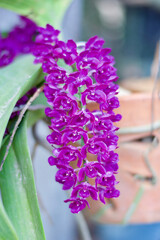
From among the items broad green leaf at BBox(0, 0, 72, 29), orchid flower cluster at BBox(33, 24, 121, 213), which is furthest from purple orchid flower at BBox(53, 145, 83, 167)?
Result: broad green leaf at BBox(0, 0, 72, 29)

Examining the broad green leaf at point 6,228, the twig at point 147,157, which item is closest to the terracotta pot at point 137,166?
the twig at point 147,157

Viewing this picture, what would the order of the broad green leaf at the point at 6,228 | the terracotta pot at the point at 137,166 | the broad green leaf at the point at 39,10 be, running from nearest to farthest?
the broad green leaf at the point at 6,228 → the terracotta pot at the point at 137,166 → the broad green leaf at the point at 39,10

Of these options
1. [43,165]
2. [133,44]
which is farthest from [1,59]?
[133,44]

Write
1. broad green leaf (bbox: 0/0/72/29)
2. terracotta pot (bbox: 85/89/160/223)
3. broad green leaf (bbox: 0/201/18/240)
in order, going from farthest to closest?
broad green leaf (bbox: 0/0/72/29), terracotta pot (bbox: 85/89/160/223), broad green leaf (bbox: 0/201/18/240)

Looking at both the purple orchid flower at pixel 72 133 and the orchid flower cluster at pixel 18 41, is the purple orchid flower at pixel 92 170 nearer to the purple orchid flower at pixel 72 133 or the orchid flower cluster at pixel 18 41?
the purple orchid flower at pixel 72 133

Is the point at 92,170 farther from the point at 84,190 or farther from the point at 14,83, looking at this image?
the point at 14,83

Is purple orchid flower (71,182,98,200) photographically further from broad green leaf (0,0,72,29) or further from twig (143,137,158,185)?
broad green leaf (0,0,72,29)
